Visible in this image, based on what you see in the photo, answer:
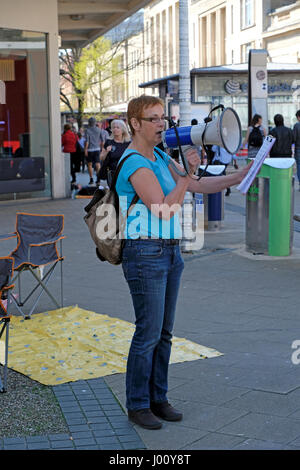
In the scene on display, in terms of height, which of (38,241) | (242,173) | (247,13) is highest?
(247,13)

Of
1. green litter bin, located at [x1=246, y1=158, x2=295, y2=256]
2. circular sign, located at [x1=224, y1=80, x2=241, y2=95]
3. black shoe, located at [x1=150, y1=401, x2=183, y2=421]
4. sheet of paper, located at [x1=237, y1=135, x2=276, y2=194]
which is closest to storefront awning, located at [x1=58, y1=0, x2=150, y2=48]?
circular sign, located at [x1=224, y1=80, x2=241, y2=95]

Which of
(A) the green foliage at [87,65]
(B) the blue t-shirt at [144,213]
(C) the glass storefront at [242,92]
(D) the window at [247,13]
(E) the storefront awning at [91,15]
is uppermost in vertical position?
(D) the window at [247,13]

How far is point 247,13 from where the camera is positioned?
54750 mm

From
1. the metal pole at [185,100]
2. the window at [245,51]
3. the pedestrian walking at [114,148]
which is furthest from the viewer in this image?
the window at [245,51]

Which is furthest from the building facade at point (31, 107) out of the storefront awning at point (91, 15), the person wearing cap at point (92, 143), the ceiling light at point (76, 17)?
the ceiling light at point (76, 17)

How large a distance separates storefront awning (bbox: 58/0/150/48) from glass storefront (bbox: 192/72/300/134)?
676 centimetres

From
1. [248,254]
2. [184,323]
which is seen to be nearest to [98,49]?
[248,254]

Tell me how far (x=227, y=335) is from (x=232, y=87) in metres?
25.2

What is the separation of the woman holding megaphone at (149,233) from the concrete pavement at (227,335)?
1.20 feet

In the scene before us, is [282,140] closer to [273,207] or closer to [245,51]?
[273,207]

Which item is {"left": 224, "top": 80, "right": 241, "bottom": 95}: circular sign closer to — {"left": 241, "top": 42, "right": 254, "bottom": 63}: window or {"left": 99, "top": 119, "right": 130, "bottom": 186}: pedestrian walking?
{"left": 99, "top": 119, "right": 130, "bottom": 186}: pedestrian walking

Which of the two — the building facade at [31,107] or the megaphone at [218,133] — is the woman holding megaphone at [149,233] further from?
the building facade at [31,107]

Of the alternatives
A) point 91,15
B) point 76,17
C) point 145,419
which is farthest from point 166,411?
point 91,15

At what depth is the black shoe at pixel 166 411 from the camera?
4215 millimetres
